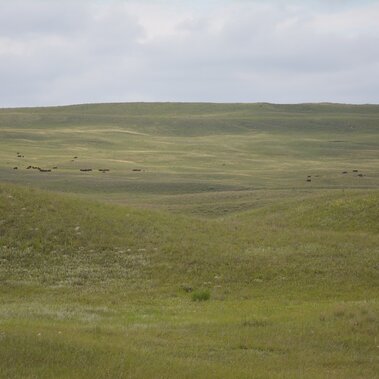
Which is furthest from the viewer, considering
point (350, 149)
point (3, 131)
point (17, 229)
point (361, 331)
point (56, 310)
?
point (3, 131)

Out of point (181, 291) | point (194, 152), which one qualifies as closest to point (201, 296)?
→ point (181, 291)

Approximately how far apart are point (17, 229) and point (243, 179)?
4676cm

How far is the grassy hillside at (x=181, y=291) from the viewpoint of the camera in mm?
13695

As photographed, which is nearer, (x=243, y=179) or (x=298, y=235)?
(x=298, y=235)

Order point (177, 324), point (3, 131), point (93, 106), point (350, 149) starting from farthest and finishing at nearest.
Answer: point (93, 106), point (3, 131), point (350, 149), point (177, 324)

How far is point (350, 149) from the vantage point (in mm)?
122875

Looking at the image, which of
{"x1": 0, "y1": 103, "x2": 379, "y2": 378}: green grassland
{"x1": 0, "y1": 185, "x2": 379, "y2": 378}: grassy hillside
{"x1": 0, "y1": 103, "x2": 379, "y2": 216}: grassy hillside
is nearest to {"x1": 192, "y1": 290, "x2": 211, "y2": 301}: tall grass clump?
{"x1": 0, "y1": 103, "x2": 379, "y2": 378}: green grassland

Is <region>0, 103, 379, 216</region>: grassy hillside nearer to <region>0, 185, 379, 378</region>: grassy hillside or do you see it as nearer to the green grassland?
the green grassland

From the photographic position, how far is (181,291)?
23.3 meters

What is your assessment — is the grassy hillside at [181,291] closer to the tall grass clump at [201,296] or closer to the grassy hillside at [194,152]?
the tall grass clump at [201,296]

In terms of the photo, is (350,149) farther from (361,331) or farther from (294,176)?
(361,331)

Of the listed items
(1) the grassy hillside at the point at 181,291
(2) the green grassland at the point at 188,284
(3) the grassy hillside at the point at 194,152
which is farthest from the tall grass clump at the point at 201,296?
(3) the grassy hillside at the point at 194,152

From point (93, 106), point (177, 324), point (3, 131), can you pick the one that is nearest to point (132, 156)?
point (3, 131)

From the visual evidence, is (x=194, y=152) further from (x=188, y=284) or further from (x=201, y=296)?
(x=201, y=296)
